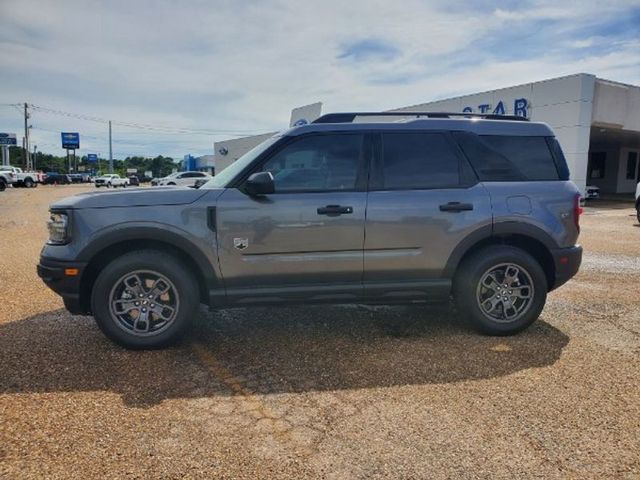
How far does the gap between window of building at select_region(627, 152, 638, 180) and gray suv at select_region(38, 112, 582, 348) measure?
36.8m

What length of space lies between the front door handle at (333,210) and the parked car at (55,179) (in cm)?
6452

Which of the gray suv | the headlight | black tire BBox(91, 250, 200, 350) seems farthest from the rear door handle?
the headlight

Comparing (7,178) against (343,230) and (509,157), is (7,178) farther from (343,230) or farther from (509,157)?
(509,157)

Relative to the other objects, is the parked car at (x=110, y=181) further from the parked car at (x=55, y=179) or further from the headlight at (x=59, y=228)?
the headlight at (x=59, y=228)

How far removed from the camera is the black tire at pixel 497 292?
4.57m

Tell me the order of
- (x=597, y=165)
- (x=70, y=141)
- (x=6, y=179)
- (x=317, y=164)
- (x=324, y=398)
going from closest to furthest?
(x=324, y=398)
(x=317, y=164)
(x=597, y=165)
(x=6, y=179)
(x=70, y=141)

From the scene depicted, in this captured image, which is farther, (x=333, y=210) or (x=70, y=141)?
(x=70, y=141)

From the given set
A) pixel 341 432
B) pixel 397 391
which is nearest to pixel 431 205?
pixel 397 391

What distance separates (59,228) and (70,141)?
9812cm

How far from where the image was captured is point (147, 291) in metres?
4.20

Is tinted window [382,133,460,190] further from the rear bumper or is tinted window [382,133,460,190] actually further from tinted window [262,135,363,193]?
the rear bumper

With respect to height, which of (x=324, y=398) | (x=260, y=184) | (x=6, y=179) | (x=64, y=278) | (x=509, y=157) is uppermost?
(x=509, y=157)

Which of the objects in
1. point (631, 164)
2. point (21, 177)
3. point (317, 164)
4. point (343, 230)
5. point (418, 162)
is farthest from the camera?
point (21, 177)

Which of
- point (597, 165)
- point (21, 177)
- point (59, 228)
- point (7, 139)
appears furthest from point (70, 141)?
point (59, 228)
